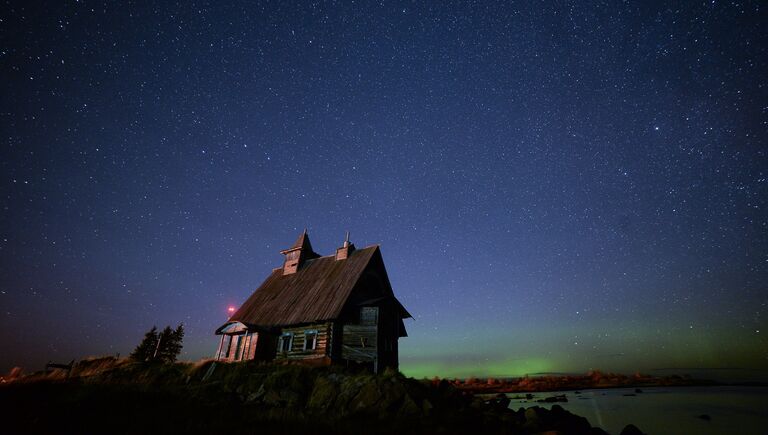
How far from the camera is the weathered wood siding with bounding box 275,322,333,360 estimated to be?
22481 mm

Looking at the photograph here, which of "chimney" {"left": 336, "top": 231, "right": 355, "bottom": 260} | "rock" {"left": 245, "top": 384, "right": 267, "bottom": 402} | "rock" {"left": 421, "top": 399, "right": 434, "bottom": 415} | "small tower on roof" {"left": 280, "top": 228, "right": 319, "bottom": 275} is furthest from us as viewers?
"small tower on roof" {"left": 280, "top": 228, "right": 319, "bottom": 275}

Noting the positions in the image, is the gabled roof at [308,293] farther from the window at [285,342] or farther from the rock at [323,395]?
the rock at [323,395]

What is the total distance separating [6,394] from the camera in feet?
50.2

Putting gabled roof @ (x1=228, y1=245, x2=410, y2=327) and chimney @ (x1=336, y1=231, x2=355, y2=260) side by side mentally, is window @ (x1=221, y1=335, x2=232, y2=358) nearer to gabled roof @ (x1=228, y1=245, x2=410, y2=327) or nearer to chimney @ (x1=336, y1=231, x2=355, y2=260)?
gabled roof @ (x1=228, y1=245, x2=410, y2=327)

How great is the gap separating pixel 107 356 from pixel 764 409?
2710 inches

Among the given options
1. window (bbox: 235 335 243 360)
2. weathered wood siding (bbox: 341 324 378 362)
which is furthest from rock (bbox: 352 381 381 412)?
window (bbox: 235 335 243 360)

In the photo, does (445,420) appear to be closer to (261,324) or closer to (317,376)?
(317,376)

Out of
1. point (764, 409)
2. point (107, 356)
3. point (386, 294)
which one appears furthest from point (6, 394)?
point (764, 409)

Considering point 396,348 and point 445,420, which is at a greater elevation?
point 396,348

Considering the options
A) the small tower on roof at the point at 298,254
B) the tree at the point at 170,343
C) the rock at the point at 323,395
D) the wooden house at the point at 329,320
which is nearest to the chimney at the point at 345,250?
the wooden house at the point at 329,320

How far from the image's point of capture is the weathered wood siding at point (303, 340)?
73.8 feet

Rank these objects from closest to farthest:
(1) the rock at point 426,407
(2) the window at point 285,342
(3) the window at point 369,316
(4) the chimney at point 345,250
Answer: (1) the rock at point 426,407
(3) the window at point 369,316
(2) the window at point 285,342
(4) the chimney at point 345,250

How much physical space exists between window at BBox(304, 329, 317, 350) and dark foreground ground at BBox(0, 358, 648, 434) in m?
3.11

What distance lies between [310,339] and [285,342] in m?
2.36
